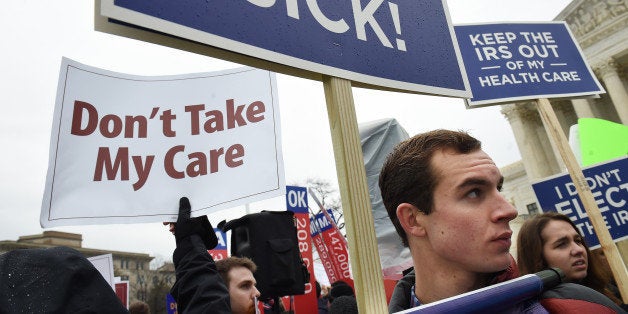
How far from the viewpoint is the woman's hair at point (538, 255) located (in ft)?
8.00

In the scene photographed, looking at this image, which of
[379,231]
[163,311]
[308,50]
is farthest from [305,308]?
[163,311]

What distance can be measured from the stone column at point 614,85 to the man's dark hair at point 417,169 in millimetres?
25290

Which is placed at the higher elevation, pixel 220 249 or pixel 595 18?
pixel 595 18

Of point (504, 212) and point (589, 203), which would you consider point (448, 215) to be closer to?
point (504, 212)

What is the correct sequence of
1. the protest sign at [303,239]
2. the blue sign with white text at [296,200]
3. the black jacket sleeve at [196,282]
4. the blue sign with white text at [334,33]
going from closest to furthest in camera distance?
the blue sign with white text at [334,33]
the black jacket sleeve at [196,282]
the protest sign at [303,239]
the blue sign with white text at [296,200]

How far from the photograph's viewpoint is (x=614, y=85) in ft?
71.5

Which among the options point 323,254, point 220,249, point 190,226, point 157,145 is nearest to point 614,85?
point 323,254

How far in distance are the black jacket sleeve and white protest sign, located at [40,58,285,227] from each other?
208 millimetres

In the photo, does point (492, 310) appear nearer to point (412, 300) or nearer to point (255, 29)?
point (412, 300)

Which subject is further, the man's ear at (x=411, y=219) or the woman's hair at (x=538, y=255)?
the woman's hair at (x=538, y=255)

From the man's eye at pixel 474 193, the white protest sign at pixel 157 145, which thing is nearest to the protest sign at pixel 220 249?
the white protest sign at pixel 157 145

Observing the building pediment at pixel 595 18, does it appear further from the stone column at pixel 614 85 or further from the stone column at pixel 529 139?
the stone column at pixel 529 139

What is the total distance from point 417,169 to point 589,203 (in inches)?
81.7

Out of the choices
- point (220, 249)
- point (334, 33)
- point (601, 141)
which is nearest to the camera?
point (334, 33)
